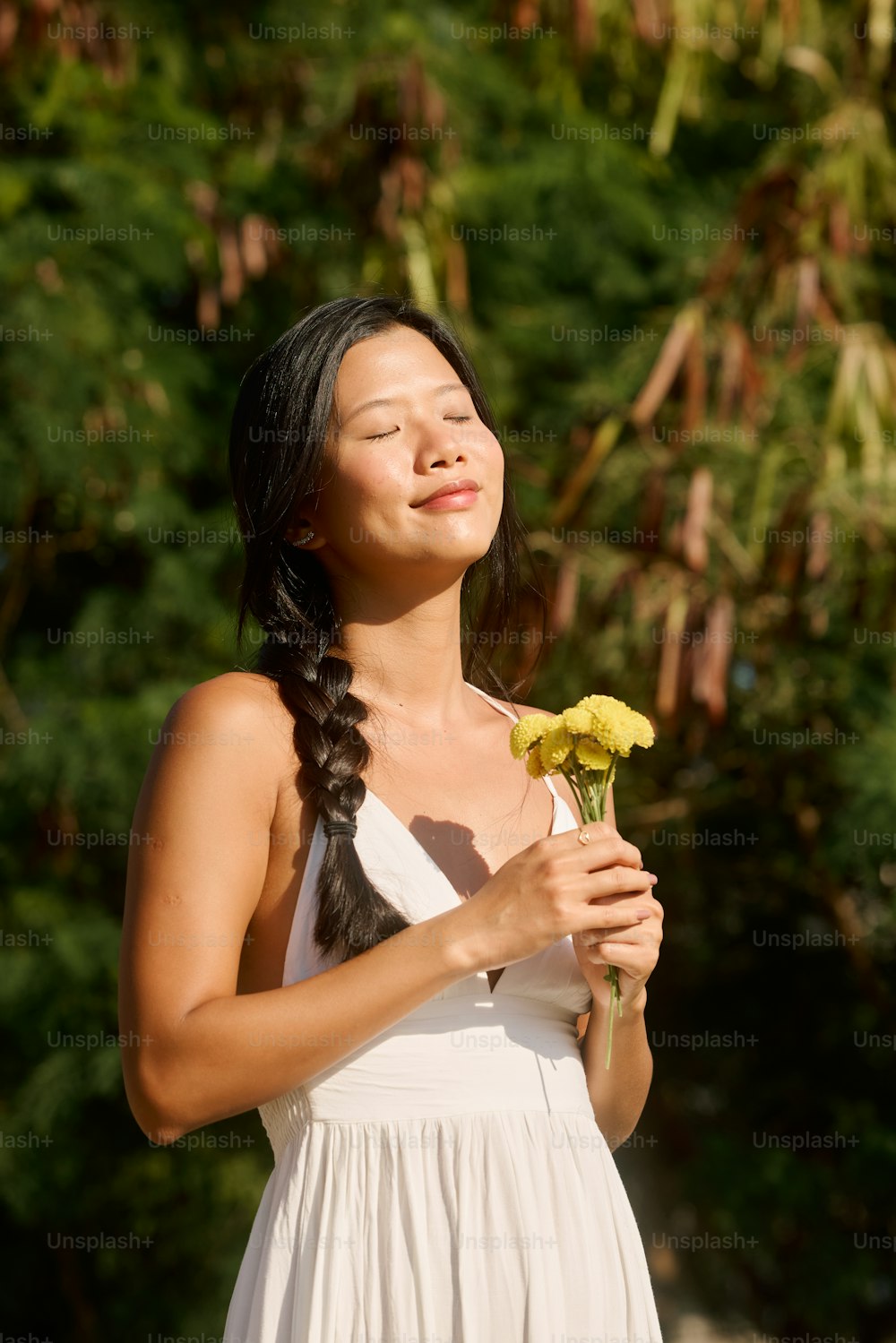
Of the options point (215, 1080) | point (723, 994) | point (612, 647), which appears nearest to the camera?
point (215, 1080)

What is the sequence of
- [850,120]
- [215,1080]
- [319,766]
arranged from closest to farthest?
[215,1080] < [319,766] < [850,120]

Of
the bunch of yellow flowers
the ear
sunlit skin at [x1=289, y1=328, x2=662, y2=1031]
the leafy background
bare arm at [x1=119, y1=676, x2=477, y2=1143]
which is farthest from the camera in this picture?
the leafy background

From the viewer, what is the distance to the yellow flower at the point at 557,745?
5.34ft

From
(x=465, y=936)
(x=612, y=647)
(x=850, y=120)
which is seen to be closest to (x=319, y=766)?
(x=465, y=936)

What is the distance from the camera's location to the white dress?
4.93 feet

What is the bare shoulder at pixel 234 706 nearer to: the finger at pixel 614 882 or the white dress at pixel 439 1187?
the white dress at pixel 439 1187

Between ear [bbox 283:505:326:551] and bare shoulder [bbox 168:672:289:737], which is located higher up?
ear [bbox 283:505:326:551]

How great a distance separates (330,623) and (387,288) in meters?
2.58

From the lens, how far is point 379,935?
5.17 feet

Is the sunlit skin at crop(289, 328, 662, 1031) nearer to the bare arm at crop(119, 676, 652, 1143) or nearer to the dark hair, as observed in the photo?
the dark hair

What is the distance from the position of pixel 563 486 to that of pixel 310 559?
2411 mm

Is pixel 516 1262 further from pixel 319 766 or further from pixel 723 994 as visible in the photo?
pixel 723 994

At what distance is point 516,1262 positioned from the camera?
1.52 meters

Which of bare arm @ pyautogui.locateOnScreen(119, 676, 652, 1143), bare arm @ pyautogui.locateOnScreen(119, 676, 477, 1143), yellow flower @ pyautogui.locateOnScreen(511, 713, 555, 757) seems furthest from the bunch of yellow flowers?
bare arm @ pyautogui.locateOnScreen(119, 676, 477, 1143)
